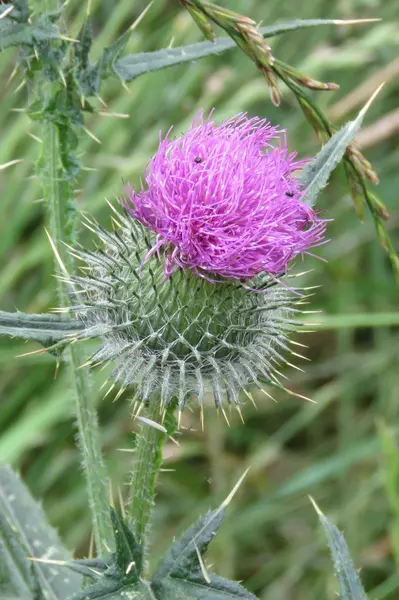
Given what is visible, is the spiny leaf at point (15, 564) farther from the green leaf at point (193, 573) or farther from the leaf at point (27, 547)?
the green leaf at point (193, 573)

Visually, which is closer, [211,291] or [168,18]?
[211,291]

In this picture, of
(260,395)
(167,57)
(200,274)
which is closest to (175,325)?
(200,274)

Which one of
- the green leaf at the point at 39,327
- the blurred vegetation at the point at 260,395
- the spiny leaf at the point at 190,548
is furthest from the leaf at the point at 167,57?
the blurred vegetation at the point at 260,395

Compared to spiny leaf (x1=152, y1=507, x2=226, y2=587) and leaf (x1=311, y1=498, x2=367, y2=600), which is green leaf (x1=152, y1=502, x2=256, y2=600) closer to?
spiny leaf (x1=152, y1=507, x2=226, y2=587)

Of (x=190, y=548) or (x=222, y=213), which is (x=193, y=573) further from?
(x=222, y=213)

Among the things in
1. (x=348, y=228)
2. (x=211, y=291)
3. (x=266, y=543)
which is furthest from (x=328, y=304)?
(x=211, y=291)

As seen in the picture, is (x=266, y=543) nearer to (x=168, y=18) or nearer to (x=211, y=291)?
(x=211, y=291)
